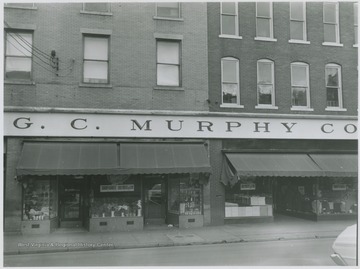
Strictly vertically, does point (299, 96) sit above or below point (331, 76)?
below

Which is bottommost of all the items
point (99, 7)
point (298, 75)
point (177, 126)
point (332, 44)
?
point (177, 126)

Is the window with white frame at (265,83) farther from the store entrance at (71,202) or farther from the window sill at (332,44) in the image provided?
the store entrance at (71,202)

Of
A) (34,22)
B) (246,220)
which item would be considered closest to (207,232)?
(246,220)

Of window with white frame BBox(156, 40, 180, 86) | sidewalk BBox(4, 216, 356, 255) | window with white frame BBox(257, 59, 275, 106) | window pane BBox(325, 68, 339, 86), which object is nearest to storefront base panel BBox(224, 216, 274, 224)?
sidewalk BBox(4, 216, 356, 255)

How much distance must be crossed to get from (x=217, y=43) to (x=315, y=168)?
6926 millimetres

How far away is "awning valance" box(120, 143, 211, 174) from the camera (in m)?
15.3

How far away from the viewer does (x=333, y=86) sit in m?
18.5

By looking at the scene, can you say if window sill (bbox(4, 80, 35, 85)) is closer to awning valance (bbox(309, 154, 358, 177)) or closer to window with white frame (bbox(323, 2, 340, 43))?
awning valance (bbox(309, 154, 358, 177))

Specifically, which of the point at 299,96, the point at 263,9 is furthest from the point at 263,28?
the point at 299,96

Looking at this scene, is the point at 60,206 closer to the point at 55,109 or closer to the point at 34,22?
the point at 55,109

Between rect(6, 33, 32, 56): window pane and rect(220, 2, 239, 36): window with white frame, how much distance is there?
821 cm

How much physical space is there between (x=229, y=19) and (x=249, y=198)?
8.09 meters

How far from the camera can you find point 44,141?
50.1 feet

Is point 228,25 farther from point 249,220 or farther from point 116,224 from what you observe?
point 116,224
